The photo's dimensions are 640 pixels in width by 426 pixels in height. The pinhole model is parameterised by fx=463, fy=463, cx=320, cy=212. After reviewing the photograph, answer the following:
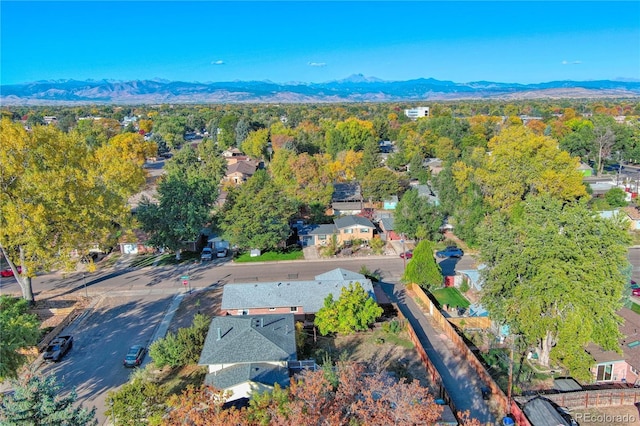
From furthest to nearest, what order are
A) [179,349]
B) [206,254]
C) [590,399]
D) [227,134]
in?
[227,134], [206,254], [179,349], [590,399]

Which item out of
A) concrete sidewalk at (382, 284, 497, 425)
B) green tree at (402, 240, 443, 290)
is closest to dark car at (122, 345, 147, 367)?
concrete sidewalk at (382, 284, 497, 425)

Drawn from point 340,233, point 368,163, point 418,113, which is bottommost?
point 340,233

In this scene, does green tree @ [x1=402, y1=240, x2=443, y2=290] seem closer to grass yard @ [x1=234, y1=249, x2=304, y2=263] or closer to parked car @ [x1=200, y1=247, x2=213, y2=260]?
grass yard @ [x1=234, y1=249, x2=304, y2=263]

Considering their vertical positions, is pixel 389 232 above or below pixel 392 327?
above

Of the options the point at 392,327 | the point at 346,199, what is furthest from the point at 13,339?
the point at 346,199

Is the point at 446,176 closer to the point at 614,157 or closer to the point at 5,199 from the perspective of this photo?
the point at 5,199

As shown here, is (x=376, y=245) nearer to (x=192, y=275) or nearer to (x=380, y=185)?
(x=380, y=185)

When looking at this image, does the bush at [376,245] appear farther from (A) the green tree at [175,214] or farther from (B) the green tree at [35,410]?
(B) the green tree at [35,410]
